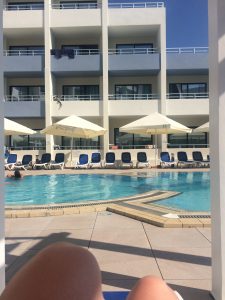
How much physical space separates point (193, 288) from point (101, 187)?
10.2m

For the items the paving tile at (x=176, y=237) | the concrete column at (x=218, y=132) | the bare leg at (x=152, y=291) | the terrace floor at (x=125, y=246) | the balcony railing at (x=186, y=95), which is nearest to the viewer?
the bare leg at (x=152, y=291)

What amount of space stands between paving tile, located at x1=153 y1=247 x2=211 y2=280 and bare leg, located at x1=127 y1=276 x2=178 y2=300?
2.27 metres

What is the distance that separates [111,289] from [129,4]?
80.9 ft

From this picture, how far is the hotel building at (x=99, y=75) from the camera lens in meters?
24.2

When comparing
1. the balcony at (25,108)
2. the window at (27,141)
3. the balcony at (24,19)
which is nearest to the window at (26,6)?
the balcony at (24,19)

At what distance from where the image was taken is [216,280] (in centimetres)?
295

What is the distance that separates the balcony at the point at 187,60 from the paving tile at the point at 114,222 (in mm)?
19439

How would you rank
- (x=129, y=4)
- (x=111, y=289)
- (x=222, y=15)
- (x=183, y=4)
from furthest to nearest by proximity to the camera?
(x=129, y=4), (x=183, y=4), (x=111, y=289), (x=222, y=15)

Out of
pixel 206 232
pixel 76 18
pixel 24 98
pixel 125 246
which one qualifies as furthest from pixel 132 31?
pixel 125 246

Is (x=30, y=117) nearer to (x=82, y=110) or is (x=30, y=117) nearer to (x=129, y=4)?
(x=82, y=110)

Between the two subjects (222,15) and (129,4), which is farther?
(129,4)

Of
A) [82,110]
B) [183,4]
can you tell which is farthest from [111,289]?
[183,4]

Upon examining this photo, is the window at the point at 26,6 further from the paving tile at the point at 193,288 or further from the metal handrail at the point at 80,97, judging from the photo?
the paving tile at the point at 193,288

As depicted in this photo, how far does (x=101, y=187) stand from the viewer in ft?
43.9
